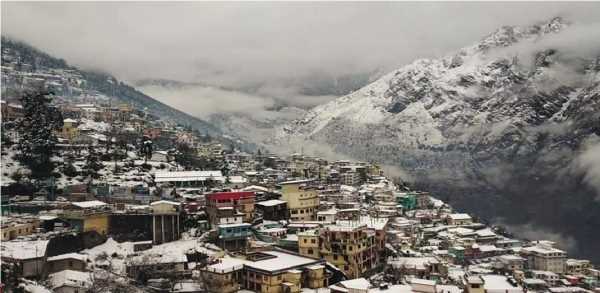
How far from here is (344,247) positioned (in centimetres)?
3775

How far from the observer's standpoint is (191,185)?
54.1m

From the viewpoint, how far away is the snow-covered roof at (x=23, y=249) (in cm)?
3195

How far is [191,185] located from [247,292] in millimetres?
21931

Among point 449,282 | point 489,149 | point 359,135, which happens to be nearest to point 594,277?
point 449,282

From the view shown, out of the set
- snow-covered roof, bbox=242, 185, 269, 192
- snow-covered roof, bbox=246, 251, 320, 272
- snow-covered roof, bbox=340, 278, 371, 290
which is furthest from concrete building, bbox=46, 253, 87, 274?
snow-covered roof, bbox=242, 185, 269, 192

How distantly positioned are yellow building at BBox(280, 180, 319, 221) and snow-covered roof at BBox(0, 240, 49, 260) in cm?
1954

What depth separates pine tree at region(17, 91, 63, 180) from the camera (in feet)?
156

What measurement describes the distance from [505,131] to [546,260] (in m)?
105

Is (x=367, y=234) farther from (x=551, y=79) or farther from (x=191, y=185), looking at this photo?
(x=551, y=79)

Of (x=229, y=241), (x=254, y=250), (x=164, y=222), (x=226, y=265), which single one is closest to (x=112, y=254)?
(x=164, y=222)

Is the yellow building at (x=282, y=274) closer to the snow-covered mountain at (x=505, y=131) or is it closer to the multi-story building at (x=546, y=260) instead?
the multi-story building at (x=546, y=260)

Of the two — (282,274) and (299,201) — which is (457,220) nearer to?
(299,201)

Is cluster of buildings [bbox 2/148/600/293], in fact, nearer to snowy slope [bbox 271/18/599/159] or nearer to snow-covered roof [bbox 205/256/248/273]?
snow-covered roof [bbox 205/256/248/273]

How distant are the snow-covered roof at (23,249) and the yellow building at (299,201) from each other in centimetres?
1954
